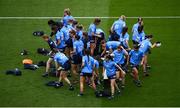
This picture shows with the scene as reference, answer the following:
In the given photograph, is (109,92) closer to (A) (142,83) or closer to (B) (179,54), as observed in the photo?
(A) (142,83)

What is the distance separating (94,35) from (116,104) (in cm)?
347

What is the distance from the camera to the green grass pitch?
56.2 feet

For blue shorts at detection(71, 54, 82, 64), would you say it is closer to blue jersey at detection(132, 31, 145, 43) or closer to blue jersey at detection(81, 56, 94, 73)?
blue jersey at detection(81, 56, 94, 73)

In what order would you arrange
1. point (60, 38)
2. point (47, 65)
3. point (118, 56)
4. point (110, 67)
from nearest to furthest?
point (110, 67) → point (118, 56) → point (47, 65) → point (60, 38)

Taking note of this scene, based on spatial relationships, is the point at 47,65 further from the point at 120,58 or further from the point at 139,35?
the point at 139,35

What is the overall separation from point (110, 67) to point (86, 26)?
249 inches

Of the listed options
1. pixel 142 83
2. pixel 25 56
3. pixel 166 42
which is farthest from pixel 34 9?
pixel 142 83

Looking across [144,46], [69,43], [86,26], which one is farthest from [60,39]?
[86,26]

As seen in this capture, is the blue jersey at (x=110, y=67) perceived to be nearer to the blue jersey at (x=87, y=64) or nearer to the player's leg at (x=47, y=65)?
the blue jersey at (x=87, y=64)

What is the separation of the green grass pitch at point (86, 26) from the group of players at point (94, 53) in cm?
48

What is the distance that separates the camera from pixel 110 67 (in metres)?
17.0

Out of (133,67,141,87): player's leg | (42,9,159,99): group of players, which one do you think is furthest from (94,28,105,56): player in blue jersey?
(133,67,141,87): player's leg

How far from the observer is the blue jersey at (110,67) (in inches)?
671

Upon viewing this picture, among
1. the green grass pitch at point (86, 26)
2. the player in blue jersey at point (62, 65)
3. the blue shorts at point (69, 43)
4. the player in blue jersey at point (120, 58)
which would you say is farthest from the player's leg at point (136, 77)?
the blue shorts at point (69, 43)
